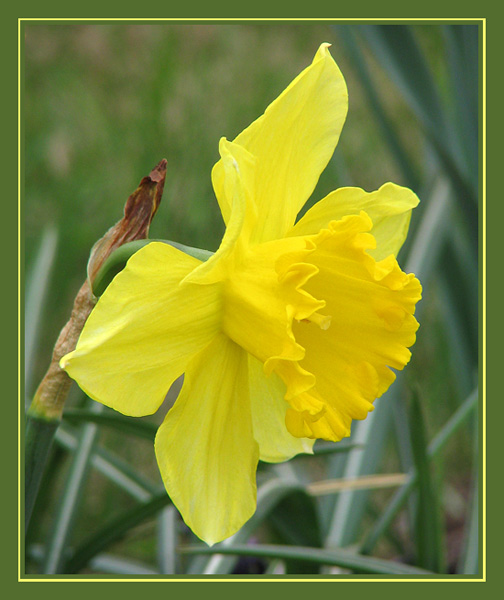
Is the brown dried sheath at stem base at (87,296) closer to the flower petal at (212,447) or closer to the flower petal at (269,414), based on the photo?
the flower petal at (212,447)

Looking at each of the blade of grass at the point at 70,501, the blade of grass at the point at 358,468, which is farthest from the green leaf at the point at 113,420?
the blade of grass at the point at 358,468

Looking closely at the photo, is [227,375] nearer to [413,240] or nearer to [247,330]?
[247,330]

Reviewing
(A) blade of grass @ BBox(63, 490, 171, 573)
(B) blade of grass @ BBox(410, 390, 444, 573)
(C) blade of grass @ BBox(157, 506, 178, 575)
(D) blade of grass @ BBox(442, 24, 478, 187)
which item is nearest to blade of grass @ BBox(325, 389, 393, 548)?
(B) blade of grass @ BBox(410, 390, 444, 573)

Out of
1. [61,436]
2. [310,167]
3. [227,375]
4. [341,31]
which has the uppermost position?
[341,31]

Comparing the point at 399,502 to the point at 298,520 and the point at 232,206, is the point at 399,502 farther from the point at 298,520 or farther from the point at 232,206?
the point at 232,206

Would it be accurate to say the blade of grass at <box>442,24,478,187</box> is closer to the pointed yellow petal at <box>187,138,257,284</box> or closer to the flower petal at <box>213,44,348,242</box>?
the flower petal at <box>213,44,348,242</box>

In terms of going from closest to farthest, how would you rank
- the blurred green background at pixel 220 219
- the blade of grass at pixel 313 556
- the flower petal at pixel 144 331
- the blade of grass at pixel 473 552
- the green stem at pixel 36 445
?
the flower petal at pixel 144 331 → the green stem at pixel 36 445 → the blade of grass at pixel 313 556 → the blade of grass at pixel 473 552 → the blurred green background at pixel 220 219

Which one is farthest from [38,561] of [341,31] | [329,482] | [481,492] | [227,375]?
[341,31]

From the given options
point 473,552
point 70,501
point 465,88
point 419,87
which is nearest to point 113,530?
point 70,501
